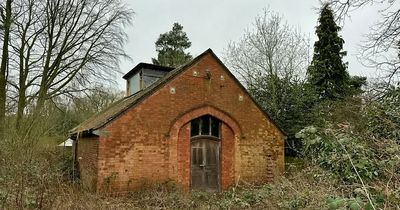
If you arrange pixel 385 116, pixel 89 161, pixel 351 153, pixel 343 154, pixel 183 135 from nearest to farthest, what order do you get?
pixel 343 154
pixel 351 153
pixel 385 116
pixel 89 161
pixel 183 135

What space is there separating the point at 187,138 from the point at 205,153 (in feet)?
3.87

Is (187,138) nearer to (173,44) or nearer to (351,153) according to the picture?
(351,153)

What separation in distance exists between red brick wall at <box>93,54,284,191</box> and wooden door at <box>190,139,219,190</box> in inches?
14.8

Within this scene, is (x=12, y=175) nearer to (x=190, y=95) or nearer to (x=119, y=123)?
(x=119, y=123)

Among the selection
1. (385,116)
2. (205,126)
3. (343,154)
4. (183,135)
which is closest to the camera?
(343,154)

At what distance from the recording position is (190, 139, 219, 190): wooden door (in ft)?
49.3

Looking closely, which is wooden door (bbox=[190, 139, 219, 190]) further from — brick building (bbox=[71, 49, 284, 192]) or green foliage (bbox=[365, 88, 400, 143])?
green foliage (bbox=[365, 88, 400, 143])

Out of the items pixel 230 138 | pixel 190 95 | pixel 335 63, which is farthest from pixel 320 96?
pixel 190 95

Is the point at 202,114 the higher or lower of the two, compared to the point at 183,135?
higher

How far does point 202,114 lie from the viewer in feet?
50.2

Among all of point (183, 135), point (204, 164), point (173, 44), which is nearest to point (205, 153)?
point (204, 164)

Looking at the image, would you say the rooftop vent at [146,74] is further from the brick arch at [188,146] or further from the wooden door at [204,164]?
the wooden door at [204,164]

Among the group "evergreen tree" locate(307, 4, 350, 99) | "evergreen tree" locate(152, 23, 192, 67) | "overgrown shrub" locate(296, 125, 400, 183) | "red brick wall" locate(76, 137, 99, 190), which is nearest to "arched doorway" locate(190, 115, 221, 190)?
"red brick wall" locate(76, 137, 99, 190)

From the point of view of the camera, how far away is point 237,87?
16.5m
